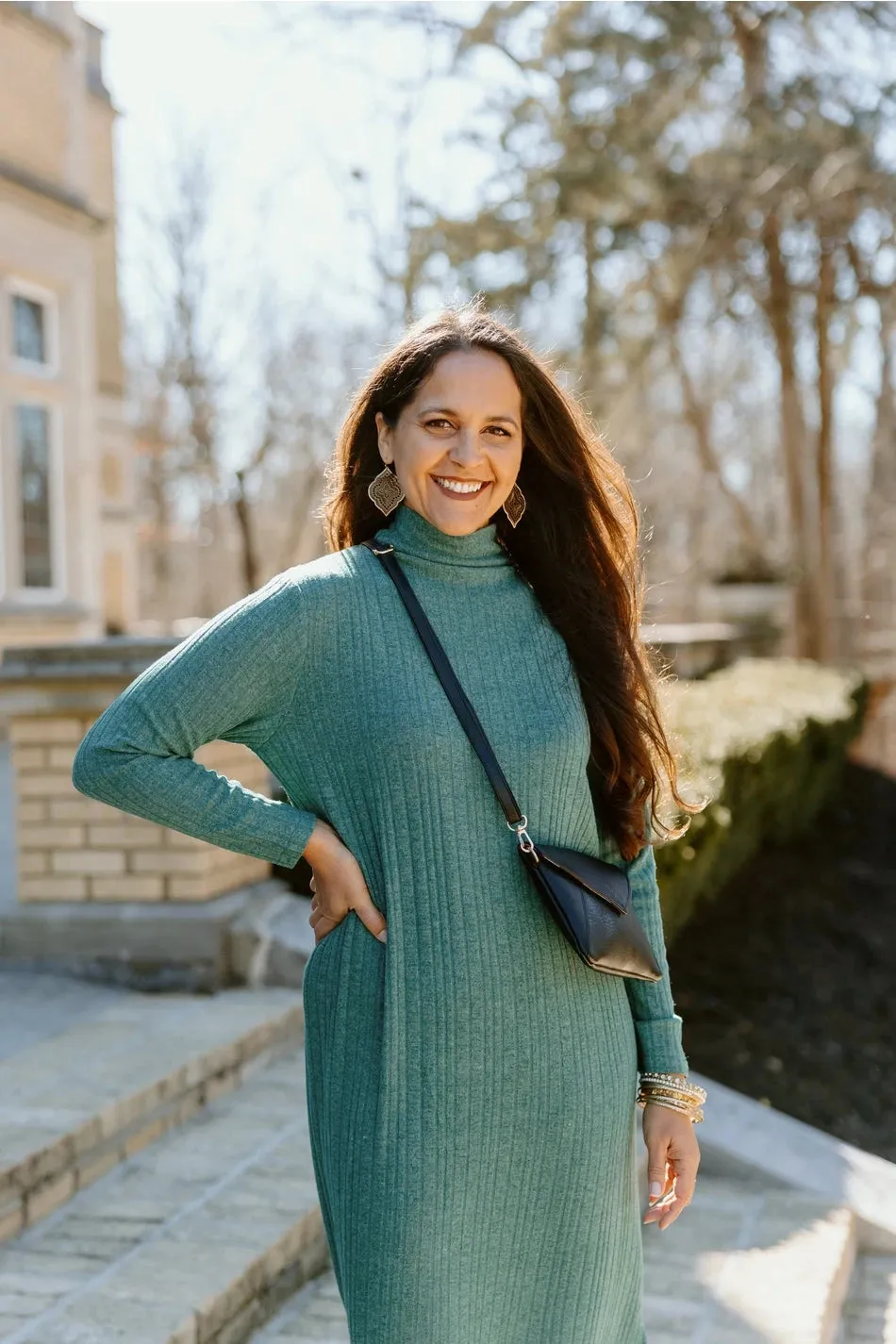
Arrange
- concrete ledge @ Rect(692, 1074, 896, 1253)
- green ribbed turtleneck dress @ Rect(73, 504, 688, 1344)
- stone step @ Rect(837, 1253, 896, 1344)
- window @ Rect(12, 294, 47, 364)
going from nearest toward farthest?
1. green ribbed turtleneck dress @ Rect(73, 504, 688, 1344)
2. stone step @ Rect(837, 1253, 896, 1344)
3. concrete ledge @ Rect(692, 1074, 896, 1253)
4. window @ Rect(12, 294, 47, 364)

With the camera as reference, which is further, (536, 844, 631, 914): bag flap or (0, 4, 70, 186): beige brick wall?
(0, 4, 70, 186): beige brick wall

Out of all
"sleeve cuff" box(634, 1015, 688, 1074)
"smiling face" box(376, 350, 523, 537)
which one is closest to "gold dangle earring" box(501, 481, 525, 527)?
"smiling face" box(376, 350, 523, 537)

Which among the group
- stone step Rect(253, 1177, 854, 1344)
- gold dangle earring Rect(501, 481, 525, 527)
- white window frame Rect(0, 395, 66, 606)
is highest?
white window frame Rect(0, 395, 66, 606)

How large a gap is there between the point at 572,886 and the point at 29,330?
8.99 m

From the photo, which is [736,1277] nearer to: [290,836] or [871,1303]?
[871,1303]

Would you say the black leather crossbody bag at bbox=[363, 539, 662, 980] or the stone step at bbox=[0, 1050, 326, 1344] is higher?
Answer: the black leather crossbody bag at bbox=[363, 539, 662, 980]

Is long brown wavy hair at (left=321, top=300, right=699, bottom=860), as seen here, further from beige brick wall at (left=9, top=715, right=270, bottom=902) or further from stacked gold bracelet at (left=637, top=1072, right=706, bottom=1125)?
beige brick wall at (left=9, top=715, right=270, bottom=902)

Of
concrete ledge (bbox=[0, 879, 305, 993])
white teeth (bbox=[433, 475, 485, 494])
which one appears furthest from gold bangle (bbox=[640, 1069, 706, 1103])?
concrete ledge (bbox=[0, 879, 305, 993])

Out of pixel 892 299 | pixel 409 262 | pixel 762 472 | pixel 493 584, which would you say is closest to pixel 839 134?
pixel 892 299

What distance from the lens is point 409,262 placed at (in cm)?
1312

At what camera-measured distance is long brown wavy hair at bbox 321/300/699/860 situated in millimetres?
1946

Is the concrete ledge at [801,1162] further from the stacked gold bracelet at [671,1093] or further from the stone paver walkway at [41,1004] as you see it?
the stacked gold bracelet at [671,1093]

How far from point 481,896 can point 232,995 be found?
2821 mm

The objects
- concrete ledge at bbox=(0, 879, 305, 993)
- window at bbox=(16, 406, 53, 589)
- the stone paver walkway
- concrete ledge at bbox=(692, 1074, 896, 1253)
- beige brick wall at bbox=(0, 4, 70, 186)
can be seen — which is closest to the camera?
concrete ledge at bbox=(692, 1074, 896, 1253)
